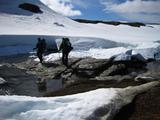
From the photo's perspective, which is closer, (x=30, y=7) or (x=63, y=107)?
(x=63, y=107)

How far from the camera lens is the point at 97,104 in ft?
30.1

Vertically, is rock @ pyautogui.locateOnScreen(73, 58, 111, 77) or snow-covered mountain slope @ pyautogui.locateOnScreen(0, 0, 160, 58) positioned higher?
snow-covered mountain slope @ pyautogui.locateOnScreen(0, 0, 160, 58)

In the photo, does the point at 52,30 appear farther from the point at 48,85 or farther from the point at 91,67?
the point at 48,85

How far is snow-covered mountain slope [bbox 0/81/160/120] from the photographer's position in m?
8.23

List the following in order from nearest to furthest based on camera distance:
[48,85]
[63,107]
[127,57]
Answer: [63,107] → [48,85] → [127,57]

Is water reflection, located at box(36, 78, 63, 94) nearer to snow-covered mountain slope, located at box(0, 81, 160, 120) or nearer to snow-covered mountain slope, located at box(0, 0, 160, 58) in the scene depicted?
snow-covered mountain slope, located at box(0, 81, 160, 120)

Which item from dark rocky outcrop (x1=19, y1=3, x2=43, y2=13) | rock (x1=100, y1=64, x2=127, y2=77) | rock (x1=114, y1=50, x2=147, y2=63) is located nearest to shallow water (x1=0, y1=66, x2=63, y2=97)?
rock (x1=100, y1=64, x2=127, y2=77)

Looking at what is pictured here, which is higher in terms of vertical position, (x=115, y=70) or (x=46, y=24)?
(x=46, y=24)

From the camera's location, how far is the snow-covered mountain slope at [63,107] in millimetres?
8227

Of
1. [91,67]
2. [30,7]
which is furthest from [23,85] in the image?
[30,7]

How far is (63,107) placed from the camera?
8.66 metres

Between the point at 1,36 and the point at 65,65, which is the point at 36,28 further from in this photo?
the point at 65,65

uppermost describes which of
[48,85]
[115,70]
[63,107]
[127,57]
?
[63,107]

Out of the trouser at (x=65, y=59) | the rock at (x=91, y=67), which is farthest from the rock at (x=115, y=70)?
the trouser at (x=65, y=59)
